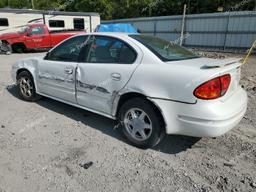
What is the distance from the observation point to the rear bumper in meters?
2.92

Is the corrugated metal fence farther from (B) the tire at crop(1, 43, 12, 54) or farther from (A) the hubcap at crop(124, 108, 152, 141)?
(A) the hubcap at crop(124, 108, 152, 141)

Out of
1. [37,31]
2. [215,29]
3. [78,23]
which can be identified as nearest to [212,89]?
[37,31]

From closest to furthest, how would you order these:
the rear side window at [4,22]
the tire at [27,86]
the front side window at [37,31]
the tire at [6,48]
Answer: the tire at [27,86] → the tire at [6,48] → the front side window at [37,31] → the rear side window at [4,22]

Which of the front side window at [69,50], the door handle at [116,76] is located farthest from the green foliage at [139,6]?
the door handle at [116,76]

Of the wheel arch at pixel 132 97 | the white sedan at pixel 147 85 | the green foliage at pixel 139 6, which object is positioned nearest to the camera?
the white sedan at pixel 147 85

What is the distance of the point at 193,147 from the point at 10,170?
2419 mm

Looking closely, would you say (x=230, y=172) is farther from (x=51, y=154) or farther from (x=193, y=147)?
(x=51, y=154)

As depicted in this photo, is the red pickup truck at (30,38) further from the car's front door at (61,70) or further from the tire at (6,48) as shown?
the car's front door at (61,70)

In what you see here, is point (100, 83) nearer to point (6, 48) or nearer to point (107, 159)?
point (107, 159)

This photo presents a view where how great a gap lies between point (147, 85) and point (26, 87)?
3.23 metres

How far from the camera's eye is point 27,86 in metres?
5.39

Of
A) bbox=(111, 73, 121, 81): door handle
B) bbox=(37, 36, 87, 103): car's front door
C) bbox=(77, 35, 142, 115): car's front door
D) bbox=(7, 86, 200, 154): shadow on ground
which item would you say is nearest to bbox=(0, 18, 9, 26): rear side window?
bbox=(7, 86, 200, 154): shadow on ground

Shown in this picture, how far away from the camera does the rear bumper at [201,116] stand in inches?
115

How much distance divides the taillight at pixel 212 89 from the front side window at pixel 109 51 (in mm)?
1048
